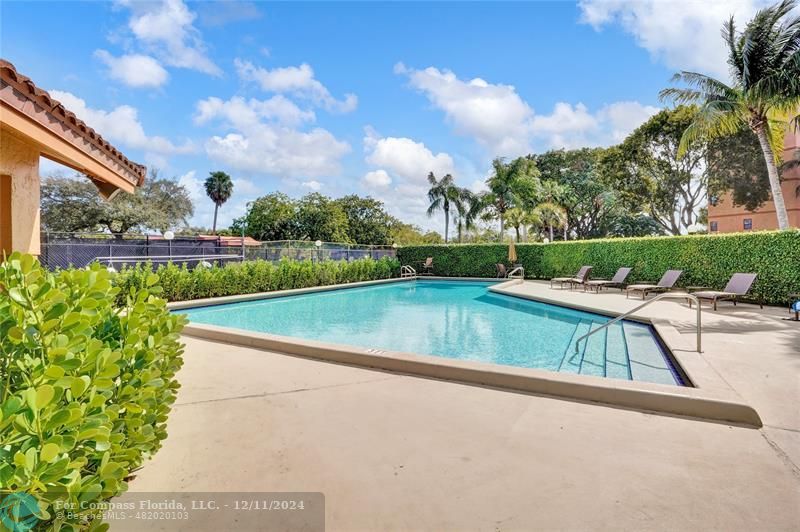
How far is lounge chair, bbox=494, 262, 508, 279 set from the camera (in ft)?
67.6

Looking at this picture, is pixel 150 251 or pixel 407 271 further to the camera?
pixel 407 271

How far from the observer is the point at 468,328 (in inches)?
360

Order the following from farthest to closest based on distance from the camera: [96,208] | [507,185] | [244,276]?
1. [96,208]
2. [507,185]
3. [244,276]

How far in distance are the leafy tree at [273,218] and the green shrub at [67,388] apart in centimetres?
3575

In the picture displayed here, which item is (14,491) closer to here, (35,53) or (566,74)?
(35,53)

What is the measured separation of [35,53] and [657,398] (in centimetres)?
780

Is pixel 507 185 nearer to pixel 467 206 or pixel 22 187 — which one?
pixel 467 206

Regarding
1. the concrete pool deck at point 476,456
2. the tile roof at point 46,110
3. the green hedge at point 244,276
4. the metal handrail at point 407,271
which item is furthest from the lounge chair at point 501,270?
the tile roof at point 46,110

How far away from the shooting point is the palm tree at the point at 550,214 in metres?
27.0

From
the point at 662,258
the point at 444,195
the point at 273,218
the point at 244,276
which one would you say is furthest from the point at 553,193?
the point at 244,276

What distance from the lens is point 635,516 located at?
200 centimetres

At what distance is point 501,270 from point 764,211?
20939mm

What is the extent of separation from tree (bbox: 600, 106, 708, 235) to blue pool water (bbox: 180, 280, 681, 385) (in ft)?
61.9

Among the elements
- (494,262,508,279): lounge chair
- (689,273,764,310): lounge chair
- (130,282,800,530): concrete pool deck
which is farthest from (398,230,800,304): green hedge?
(130,282,800,530): concrete pool deck
